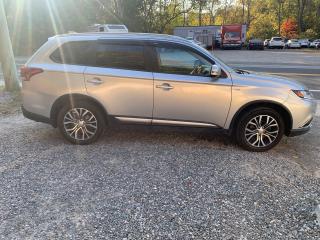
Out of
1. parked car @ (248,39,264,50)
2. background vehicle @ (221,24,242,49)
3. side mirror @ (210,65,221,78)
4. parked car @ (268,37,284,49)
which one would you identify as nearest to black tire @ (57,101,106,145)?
side mirror @ (210,65,221,78)

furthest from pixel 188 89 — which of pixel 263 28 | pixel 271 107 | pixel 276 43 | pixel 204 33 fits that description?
pixel 263 28

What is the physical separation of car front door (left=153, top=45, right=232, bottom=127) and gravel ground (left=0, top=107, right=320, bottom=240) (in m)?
0.30

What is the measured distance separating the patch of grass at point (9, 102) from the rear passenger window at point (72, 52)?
3001mm

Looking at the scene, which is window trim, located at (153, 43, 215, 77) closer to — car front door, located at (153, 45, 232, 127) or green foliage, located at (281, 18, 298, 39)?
car front door, located at (153, 45, 232, 127)

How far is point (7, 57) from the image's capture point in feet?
30.2

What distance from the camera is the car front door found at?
16.2ft

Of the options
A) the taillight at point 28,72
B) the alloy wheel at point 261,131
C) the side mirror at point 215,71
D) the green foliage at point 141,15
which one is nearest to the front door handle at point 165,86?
the side mirror at point 215,71

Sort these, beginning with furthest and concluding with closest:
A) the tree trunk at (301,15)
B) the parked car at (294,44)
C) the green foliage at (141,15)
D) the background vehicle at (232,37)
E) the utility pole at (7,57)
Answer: the tree trunk at (301,15)
the parked car at (294,44)
the background vehicle at (232,37)
the green foliage at (141,15)
the utility pole at (7,57)

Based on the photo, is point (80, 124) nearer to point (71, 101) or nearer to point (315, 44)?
point (71, 101)

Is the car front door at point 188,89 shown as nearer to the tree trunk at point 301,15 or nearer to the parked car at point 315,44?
the parked car at point 315,44

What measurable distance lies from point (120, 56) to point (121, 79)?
0.37 m

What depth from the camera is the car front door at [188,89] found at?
16.2 ft

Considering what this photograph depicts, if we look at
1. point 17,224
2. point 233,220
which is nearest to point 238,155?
point 233,220

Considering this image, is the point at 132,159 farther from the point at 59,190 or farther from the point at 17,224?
the point at 17,224
